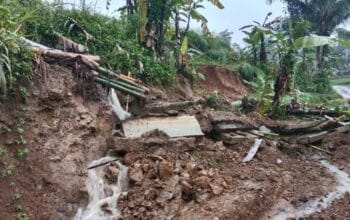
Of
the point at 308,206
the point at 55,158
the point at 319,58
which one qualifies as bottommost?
the point at 308,206

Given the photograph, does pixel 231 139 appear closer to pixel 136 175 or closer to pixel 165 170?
pixel 165 170

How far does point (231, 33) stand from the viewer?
23.0 meters

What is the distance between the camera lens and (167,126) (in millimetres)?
7098

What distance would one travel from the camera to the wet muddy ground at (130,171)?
17.2 ft

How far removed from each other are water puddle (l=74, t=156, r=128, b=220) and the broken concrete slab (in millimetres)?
734

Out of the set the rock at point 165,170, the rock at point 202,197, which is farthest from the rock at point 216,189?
the rock at point 165,170

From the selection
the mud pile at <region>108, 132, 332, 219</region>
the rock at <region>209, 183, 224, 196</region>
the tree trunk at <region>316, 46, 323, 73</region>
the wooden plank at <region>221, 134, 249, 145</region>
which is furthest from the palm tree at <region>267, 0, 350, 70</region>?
the rock at <region>209, 183, 224, 196</region>

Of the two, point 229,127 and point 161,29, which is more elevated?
point 161,29

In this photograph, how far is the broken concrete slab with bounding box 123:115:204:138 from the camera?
6770 mm

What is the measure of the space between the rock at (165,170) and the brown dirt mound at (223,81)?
8592mm

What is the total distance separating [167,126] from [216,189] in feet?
5.46

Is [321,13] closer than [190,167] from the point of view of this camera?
No

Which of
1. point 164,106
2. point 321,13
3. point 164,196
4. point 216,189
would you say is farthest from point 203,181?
point 321,13

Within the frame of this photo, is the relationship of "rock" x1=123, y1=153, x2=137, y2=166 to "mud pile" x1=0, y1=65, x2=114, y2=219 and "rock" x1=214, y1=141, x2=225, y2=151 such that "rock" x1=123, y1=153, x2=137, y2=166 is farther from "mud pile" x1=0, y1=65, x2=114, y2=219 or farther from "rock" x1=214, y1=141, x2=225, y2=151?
"rock" x1=214, y1=141, x2=225, y2=151
